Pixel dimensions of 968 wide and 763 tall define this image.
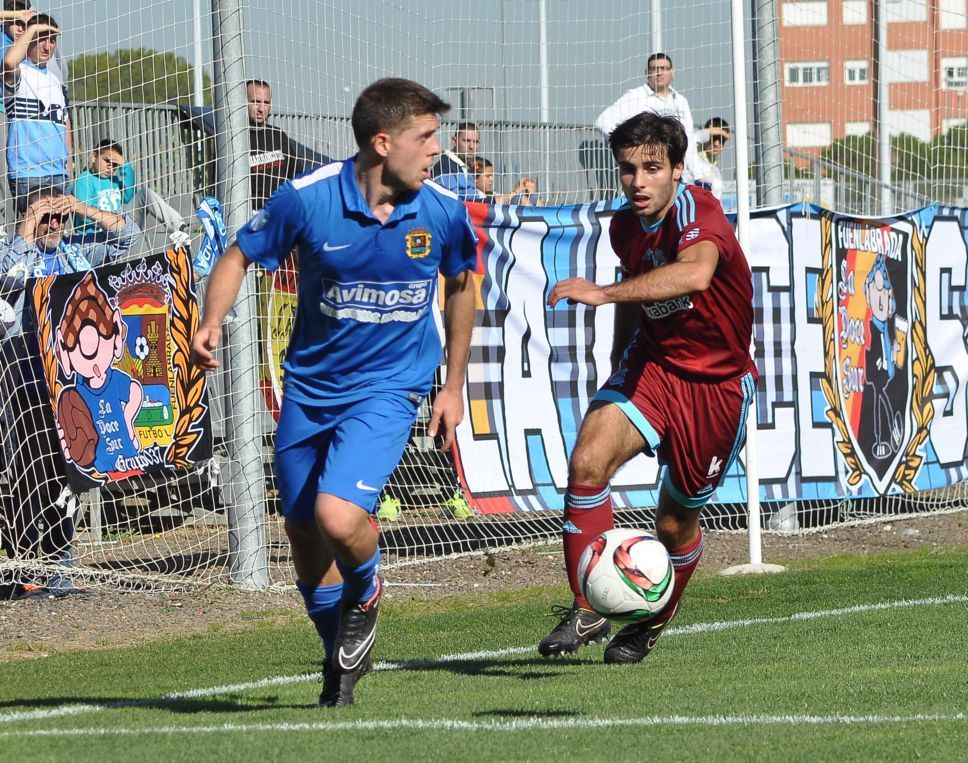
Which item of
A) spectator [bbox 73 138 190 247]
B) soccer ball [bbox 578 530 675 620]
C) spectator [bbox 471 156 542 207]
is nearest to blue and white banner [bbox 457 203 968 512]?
spectator [bbox 471 156 542 207]

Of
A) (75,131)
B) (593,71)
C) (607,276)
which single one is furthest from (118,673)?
(593,71)

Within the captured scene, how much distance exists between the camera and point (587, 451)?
692cm

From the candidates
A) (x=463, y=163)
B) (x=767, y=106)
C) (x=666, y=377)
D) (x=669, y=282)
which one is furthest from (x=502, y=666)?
(x=767, y=106)

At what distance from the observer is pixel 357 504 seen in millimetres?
5629

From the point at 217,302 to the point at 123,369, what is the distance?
4.50 metres

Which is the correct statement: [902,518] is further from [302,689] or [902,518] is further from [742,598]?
[302,689]

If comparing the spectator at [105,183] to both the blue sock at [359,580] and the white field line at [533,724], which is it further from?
the white field line at [533,724]

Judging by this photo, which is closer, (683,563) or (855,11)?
(683,563)

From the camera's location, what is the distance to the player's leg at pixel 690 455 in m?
A: 7.04

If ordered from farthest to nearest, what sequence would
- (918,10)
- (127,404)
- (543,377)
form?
(918,10) < (543,377) < (127,404)

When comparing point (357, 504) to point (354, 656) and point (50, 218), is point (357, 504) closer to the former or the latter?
point (354, 656)

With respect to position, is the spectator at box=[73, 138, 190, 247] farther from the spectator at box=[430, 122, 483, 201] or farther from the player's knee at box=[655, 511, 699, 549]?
the player's knee at box=[655, 511, 699, 549]

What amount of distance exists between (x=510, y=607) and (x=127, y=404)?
2.77 metres

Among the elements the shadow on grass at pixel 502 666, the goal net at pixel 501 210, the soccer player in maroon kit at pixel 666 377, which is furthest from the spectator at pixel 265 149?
the shadow on grass at pixel 502 666
